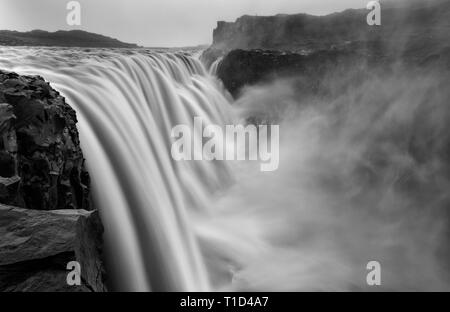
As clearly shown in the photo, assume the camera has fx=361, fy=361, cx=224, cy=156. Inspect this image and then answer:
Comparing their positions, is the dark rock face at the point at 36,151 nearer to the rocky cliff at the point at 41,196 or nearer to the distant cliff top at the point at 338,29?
the rocky cliff at the point at 41,196

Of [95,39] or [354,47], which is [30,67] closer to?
[354,47]

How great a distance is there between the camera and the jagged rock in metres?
3.36

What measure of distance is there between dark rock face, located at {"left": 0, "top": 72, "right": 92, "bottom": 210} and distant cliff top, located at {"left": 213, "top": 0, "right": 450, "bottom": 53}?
14.1m

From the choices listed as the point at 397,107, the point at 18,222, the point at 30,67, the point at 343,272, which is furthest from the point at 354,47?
the point at 18,222

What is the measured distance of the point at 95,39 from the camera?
2527 inches

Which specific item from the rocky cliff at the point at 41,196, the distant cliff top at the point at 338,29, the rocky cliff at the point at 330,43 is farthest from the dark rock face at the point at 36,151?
the distant cliff top at the point at 338,29

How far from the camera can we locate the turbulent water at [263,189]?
23.6 feet

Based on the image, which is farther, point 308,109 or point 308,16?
point 308,16

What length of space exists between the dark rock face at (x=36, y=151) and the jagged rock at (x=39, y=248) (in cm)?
60

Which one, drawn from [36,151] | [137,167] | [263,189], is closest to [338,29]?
[263,189]

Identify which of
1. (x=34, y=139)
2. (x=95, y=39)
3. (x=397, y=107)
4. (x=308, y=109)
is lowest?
(x=34, y=139)

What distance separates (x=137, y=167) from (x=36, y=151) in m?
2.86

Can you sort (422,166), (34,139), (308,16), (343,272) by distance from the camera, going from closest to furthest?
1. (34,139)
2. (343,272)
3. (422,166)
4. (308,16)
